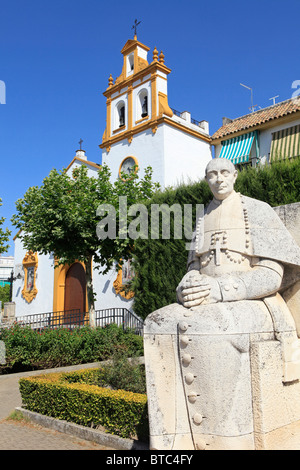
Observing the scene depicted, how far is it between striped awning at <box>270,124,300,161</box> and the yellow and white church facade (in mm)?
3875

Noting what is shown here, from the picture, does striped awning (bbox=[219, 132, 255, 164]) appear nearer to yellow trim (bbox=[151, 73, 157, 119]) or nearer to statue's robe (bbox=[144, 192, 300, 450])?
yellow trim (bbox=[151, 73, 157, 119])

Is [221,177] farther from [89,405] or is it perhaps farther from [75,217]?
[75,217]

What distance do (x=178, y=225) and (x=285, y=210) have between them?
573cm

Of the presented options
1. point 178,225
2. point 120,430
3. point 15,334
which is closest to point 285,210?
point 120,430

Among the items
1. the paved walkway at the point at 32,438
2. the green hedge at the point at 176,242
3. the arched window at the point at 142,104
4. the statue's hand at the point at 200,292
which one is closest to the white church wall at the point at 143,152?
the arched window at the point at 142,104

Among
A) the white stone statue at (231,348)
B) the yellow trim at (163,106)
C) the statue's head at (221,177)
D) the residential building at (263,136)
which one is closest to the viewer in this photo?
the white stone statue at (231,348)

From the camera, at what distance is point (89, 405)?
5133 millimetres

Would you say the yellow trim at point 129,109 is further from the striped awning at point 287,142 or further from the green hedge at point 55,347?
the green hedge at point 55,347

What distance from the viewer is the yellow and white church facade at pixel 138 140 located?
1727cm

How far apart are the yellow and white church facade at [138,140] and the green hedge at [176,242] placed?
626cm

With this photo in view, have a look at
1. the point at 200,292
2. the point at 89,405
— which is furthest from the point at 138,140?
the point at 200,292

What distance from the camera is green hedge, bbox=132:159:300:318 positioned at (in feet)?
25.8

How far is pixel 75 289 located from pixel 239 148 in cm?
1130

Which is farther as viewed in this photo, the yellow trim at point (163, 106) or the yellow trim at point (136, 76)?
the yellow trim at point (136, 76)
